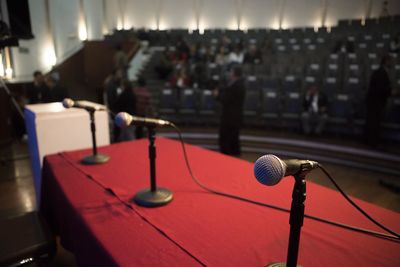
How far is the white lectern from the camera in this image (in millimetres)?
2348

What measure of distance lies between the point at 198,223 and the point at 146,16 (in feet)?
47.5

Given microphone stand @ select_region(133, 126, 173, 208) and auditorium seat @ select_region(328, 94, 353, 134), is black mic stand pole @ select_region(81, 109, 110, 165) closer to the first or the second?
microphone stand @ select_region(133, 126, 173, 208)

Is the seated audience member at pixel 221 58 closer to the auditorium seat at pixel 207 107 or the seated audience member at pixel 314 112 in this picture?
the auditorium seat at pixel 207 107

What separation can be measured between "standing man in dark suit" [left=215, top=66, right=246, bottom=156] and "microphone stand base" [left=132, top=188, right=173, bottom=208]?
134 inches

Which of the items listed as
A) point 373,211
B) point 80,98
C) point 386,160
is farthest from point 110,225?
point 80,98

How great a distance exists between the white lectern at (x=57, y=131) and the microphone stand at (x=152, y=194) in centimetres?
129

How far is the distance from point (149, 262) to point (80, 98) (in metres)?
8.94

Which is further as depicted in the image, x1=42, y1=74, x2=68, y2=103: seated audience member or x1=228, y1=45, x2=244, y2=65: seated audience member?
x1=228, y1=45, x2=244, y2=65: seated audience member

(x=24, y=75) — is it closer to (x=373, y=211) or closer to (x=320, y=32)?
(x=320, y=32)

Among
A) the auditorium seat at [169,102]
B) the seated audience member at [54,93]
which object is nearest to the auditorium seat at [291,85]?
the auditorium seat at [169,102]

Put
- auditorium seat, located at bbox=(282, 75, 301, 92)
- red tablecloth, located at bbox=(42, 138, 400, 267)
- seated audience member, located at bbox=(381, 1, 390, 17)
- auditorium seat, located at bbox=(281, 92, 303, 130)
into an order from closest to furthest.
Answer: red tablecloth, located at bbox=(42, 138, 400, 267)
auditorium seat, located at bbox=(281, 92, 303, 130)
auditorium seat, located at bbox=(282, 75, 301, 92)
seated audience member, located at bbox=(381, 1, 390, 17)

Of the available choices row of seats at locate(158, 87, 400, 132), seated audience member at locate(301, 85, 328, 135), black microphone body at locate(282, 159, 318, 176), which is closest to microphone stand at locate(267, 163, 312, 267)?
black microphone body at locate(282, 159, 318, 176)

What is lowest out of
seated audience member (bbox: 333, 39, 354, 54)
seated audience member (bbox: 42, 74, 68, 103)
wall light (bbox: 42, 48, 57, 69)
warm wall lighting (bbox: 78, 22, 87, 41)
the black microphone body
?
the black microphone body

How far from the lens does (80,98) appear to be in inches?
355
